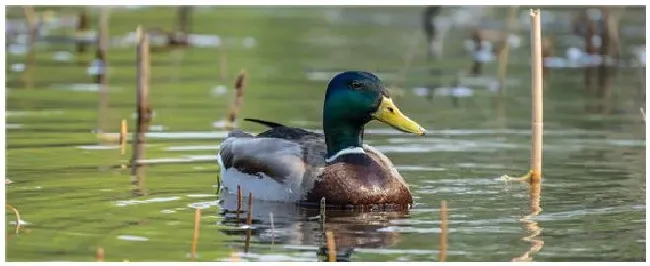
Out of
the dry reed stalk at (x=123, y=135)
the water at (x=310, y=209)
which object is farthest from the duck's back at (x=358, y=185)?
the dry reed stalk at (x=123, y=135)

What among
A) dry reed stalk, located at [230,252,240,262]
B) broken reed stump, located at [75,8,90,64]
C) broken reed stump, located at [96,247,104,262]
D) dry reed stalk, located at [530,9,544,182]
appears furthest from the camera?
broken reed stump, located at [75,8,90,64]

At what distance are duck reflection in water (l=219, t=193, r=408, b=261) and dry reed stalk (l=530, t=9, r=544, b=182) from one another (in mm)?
1475

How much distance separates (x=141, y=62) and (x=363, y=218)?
4911 mm

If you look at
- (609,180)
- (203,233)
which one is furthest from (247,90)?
(203,233)

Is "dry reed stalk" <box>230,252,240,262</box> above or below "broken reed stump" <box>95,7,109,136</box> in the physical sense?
below

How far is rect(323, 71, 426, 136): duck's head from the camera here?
995cm

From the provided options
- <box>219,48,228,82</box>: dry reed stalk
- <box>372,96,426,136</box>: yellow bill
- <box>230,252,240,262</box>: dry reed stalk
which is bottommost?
<box>230,252,240,262</box>: dry reed stalk

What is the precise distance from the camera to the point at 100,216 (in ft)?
30.0

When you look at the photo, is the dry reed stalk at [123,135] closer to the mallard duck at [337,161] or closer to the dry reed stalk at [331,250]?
the mallard duck at [337,161]

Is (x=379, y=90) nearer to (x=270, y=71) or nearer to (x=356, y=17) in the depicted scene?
(x=270, y=71)

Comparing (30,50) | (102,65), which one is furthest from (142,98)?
(30,50)

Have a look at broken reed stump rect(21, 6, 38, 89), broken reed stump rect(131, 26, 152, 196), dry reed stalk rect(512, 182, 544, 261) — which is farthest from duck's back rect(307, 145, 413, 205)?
broken reed stump rect(21, 6, 38, 89)

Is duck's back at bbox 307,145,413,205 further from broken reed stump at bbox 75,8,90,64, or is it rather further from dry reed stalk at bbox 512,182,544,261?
broken reed stump at bbox 75,8,90,64

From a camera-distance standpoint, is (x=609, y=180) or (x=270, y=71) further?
(x=270, y=71)
